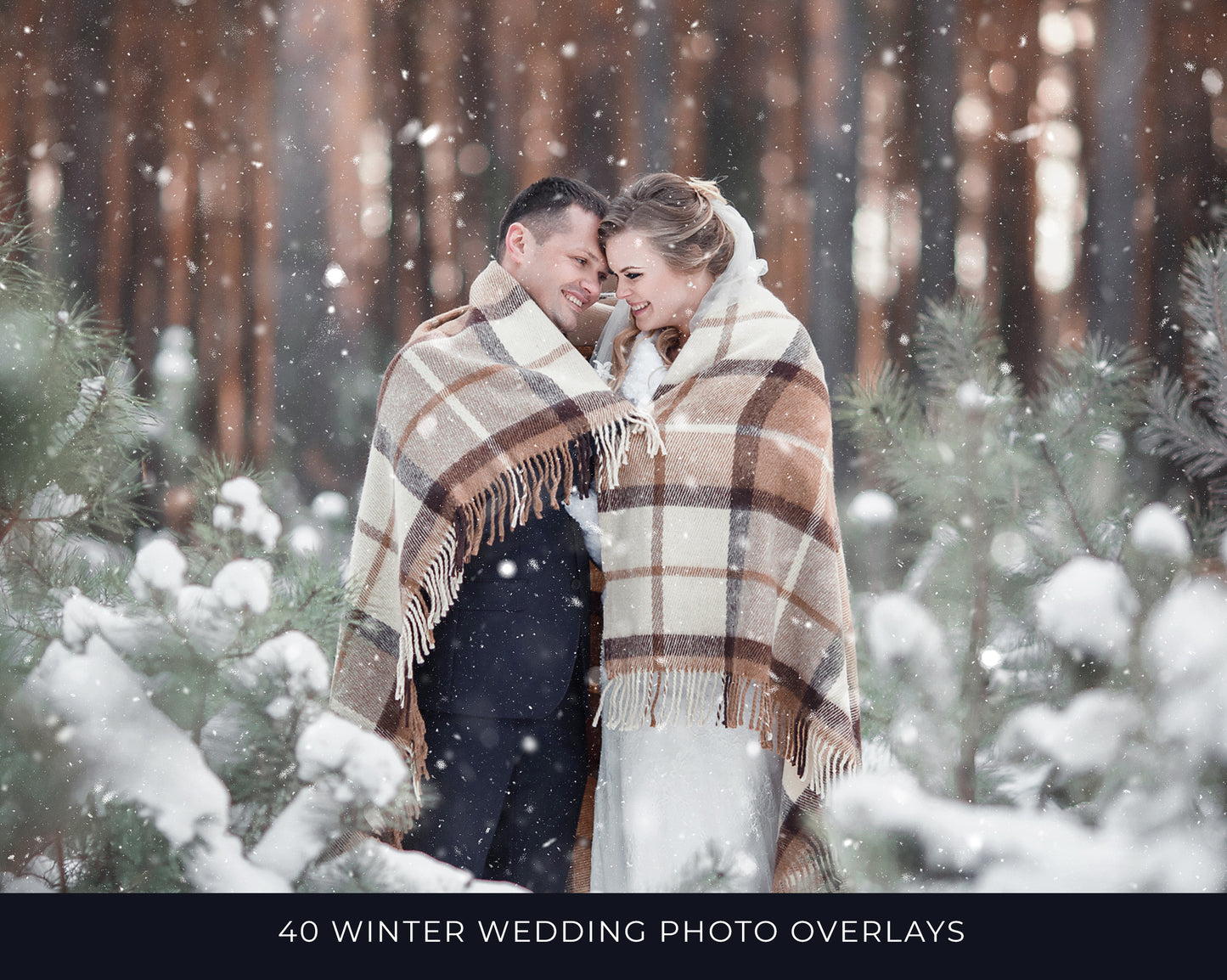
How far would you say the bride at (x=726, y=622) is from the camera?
152cm

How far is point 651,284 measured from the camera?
163 cm

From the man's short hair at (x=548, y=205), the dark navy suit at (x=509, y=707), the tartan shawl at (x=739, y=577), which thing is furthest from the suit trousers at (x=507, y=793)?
the man's short hair at (x=548, y=205)

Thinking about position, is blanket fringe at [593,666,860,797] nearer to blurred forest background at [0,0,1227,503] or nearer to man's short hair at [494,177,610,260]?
man's short hair at [494,177,610,260]

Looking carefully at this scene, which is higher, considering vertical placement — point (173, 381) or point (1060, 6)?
point (1060, 6)

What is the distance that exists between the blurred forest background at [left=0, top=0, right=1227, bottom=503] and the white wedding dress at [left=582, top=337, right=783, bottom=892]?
80 centimetres

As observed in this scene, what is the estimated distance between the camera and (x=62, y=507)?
1.24m

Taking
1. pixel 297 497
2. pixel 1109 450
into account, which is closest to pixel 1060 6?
pixel 1109 450

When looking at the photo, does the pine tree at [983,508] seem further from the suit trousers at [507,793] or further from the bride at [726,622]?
the suit trousers at [507,793]

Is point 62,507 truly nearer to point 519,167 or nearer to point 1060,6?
point 519,167

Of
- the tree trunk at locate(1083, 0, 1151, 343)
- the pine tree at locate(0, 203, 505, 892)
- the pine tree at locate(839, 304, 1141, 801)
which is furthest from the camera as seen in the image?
the tree trunk at locate(1083, 0, 1151, 343)

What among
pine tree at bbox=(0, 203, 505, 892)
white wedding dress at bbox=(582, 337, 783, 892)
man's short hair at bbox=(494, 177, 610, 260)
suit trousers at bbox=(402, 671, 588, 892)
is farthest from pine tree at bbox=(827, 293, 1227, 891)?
pine tree at bbox=(0, 203, 505, 892)

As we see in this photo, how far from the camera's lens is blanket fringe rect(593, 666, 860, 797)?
4.92 feet

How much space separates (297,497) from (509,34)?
1.14 m

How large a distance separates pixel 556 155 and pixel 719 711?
131 cm
